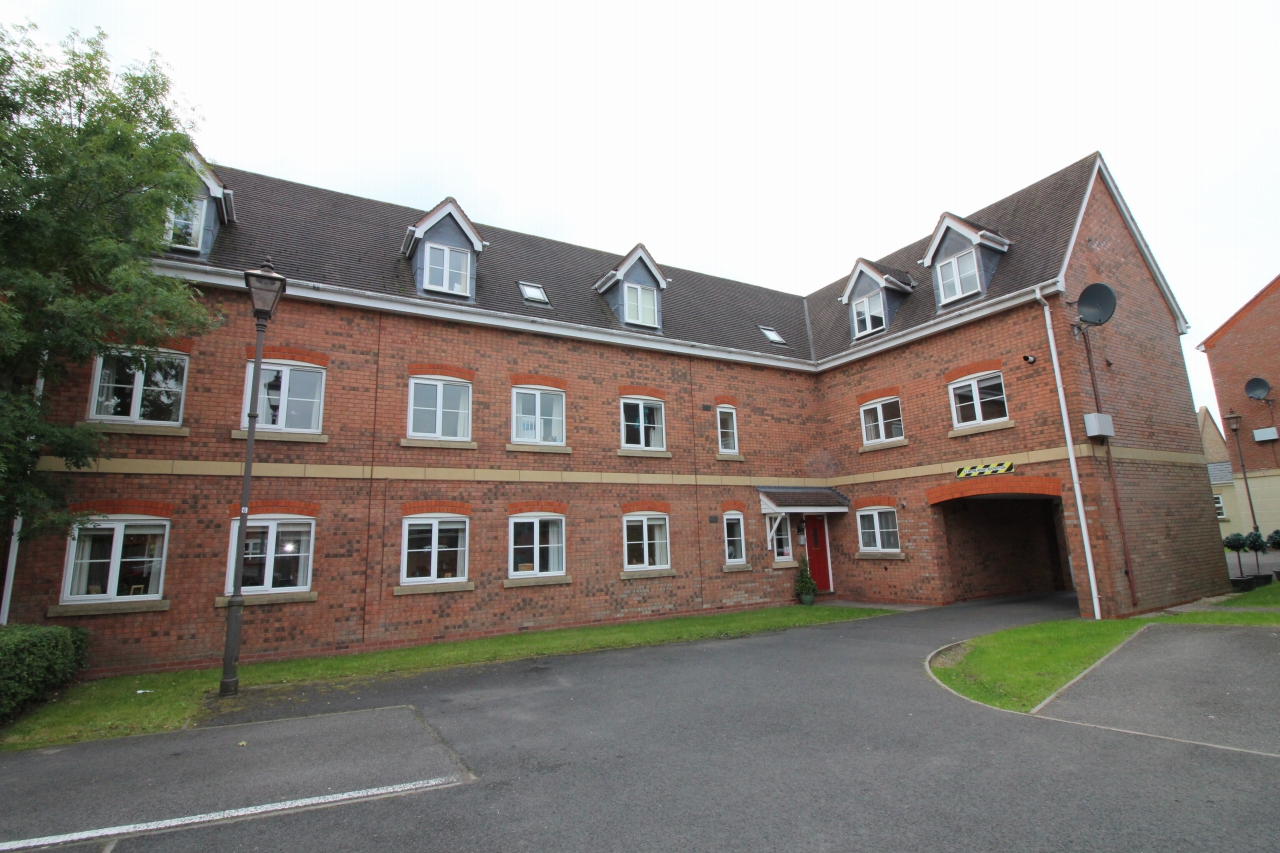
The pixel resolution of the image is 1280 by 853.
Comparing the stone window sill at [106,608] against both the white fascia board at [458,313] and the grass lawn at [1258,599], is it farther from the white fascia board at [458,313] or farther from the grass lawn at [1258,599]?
the grass lawn at [1258,599]

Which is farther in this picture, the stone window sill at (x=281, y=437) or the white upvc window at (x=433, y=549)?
the white upvc window at (x=433, y=549)

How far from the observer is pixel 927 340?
1734 cm

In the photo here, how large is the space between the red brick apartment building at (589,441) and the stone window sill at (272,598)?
76 millimetres

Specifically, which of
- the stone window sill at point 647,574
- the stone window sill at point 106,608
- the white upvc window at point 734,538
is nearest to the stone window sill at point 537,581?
the stone window sill at point 647,574

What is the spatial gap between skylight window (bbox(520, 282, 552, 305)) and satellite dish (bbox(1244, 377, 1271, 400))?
29.9 metres

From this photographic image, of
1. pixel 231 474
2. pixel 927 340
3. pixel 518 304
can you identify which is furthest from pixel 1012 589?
pixel 231 474

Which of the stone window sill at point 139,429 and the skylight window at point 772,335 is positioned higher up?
the skylight window at point 772,335

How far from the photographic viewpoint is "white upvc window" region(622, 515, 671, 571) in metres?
16.3

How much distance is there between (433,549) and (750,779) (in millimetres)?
9648

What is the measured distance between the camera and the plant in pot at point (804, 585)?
18.2 m

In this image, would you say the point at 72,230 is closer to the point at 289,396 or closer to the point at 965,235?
the point at 289,396

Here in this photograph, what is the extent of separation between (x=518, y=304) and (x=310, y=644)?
29.4 feet

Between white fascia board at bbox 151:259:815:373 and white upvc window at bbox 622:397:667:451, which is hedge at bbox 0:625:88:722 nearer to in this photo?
white fascia board at bbox 151:259:815:373

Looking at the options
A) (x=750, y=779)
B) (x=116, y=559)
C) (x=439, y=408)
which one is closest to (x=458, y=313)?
(x=439, y=408)
